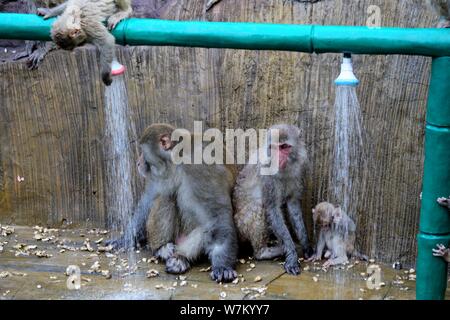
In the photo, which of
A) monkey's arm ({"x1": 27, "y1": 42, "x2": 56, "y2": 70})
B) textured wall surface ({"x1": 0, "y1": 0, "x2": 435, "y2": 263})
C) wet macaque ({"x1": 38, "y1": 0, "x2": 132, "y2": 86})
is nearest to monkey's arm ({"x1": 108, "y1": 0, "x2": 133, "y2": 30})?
wet macaque ({"x1": 38, "y1": 0, "x2": 132, "y2": 86})

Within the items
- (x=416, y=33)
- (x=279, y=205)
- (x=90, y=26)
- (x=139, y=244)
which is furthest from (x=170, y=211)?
(x=416, y=33)

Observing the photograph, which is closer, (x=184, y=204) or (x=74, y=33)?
(x=74, y=33)

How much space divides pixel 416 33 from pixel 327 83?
1.87 metres

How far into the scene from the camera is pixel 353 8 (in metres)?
5.96

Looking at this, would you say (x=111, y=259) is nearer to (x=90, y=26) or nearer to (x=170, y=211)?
(x=170, y=211)

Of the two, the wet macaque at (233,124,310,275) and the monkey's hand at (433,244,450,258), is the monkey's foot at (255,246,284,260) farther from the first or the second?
the monkey's hand at (433,244,450,258)

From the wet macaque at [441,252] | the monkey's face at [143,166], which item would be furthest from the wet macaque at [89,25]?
the wet macaque at [441,252]

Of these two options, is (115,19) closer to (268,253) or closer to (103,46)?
(103,46)

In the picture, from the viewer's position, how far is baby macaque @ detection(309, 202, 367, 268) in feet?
20.0

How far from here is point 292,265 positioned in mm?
6023

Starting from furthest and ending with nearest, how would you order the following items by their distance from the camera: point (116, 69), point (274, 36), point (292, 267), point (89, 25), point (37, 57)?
point (37, 57), point (292, 267), point (89, 25), point (116, 69), point (274, 36)

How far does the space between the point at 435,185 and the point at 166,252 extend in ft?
8.06

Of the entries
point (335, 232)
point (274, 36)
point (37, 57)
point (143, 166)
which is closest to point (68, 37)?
point (274, 36)

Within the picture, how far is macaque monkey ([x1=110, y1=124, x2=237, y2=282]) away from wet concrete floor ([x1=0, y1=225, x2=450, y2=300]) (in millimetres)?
143
